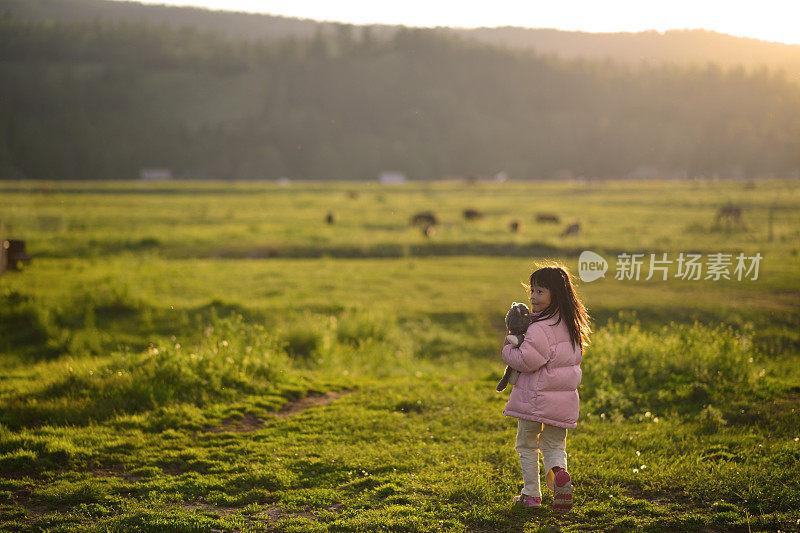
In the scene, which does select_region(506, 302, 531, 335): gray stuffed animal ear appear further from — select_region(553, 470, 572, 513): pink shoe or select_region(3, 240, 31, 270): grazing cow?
select_region(3, 240, 31, 270): grazing cow

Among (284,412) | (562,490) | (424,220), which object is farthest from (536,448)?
(424,220)

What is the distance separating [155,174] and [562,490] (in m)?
175

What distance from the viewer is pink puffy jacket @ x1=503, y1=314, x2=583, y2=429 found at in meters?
5.71

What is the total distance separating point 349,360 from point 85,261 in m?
20.0

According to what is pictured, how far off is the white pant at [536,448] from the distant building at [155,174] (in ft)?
551

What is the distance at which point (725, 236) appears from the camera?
3781 centimetres

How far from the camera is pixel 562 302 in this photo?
19.2ft

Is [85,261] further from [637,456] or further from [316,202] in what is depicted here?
[316,202]

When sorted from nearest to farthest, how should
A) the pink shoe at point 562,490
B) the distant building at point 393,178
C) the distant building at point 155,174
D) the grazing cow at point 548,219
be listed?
1. the pink shoe at point 562,490
2. the grazing cow at point 548,219
3. the distant building at point 393,178
4. the distant building at point 155,174

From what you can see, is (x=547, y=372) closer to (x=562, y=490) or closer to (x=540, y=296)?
(x=540, y=296)

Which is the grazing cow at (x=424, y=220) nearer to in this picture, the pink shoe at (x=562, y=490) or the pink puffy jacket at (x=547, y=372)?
the pink puffy jacket at (x=547, y=372)

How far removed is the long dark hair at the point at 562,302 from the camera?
19.1 feet

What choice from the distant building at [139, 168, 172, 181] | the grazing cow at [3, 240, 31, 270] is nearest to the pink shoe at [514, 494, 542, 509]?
the grazing cow at [3, 240, 31, 270]

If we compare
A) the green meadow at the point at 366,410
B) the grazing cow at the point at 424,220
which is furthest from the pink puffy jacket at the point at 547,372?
the grazing cow at the point at 424,220
